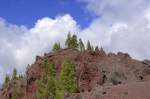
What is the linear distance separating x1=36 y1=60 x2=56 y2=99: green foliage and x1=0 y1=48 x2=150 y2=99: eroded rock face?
363 centimetres

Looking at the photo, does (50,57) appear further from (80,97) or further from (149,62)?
(80,97)

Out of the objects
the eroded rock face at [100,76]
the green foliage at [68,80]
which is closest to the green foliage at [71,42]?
the eroded rock face at [100,76]

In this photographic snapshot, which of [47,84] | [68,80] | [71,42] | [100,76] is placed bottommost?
[47,84]

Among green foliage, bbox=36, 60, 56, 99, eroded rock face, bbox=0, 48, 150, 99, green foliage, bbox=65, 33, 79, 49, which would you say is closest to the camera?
eroded rock face, bbox=0, 48, 150, 99

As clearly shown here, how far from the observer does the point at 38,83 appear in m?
143

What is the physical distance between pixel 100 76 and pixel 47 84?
17523mm

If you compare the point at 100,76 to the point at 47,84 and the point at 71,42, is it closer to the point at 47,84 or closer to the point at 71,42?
the point at 47,84

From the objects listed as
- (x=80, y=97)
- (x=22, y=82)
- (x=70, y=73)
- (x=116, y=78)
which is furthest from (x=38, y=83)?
(x=80, y=97)

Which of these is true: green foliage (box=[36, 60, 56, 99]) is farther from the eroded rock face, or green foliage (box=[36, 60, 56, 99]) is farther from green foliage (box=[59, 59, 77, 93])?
green foliage (box=[59, 59, 77, 93])

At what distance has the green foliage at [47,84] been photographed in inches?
4742

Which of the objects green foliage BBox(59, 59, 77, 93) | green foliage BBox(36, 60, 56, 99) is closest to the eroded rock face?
green foliage BBox(36, 60, 56, 99)

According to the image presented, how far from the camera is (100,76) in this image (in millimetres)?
115188

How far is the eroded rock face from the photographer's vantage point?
78875 millimetres

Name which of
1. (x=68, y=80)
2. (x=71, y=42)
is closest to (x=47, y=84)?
(x=68, y=80)
